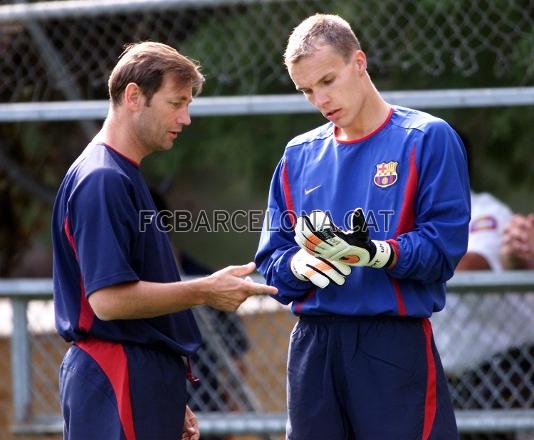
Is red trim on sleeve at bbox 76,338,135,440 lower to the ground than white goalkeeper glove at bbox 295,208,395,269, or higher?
lower

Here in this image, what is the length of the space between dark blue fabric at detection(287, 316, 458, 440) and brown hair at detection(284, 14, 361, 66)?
2.82 feet

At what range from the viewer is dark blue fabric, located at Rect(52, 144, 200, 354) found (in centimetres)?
332

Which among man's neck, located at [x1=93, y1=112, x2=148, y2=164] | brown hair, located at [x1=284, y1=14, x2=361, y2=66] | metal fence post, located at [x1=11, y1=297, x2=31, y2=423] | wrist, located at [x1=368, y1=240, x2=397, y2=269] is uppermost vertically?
brown hair, located at [x1=284, y1=14, x2=361, y2=66]

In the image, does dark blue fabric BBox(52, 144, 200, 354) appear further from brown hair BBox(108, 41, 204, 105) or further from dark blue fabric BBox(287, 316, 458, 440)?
dark blue fabric BBox(287, 316, 458, 440)

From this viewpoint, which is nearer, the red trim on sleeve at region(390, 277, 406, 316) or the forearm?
the forearm

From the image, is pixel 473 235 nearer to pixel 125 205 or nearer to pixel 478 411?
pixel 478 411

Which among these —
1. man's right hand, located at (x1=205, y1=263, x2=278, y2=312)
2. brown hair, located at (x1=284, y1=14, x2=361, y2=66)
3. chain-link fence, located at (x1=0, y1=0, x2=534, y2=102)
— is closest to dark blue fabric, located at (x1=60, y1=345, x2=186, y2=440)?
man's right hand, located at (x1=205, y1=263, x2=278, y2=312)

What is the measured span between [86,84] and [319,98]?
8.34 feet

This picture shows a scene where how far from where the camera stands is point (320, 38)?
3.54 m

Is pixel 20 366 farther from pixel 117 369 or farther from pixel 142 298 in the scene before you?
pixel 142 298

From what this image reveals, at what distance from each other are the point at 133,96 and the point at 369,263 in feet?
3.02

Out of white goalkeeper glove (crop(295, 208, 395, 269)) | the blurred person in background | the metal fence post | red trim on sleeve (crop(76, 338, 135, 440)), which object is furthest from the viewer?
the metal fence post

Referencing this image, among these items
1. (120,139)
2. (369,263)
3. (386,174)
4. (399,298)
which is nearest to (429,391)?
(399,298)

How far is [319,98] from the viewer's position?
11.7 ft
